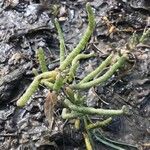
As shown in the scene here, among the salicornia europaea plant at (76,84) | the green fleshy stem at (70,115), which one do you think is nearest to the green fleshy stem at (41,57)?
the salicornia europaea plant at (76,84)

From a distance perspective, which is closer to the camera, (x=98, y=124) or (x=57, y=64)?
(x=98, y=124)

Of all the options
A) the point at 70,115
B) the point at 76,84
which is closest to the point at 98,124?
the point at 70,115

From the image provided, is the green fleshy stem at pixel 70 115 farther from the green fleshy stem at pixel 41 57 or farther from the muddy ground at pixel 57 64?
the green fleshy stem at pixel 41 57

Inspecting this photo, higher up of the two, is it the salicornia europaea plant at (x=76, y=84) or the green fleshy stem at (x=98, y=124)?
the salicornia europaea plant at (x=76, y=84)

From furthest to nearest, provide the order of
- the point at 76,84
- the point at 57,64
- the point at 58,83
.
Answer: the point at 57,64 < the point at 76,84 < the point at 58,83

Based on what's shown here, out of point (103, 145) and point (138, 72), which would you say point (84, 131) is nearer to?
point (103, 145)

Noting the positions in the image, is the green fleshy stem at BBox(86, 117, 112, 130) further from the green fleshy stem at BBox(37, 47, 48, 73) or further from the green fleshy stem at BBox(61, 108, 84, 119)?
the green fleshy stem at BBox(37, 47, 48, 73)

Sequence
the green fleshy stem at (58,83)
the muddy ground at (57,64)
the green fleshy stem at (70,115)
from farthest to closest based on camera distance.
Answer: the muddy ground at (57,64) → the green fleshy stem at (70,115) → the green fleshy stem at (58,83)

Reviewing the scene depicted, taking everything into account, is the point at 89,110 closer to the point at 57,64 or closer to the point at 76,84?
the point at 76,84

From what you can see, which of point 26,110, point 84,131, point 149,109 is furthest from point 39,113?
point 149,109
